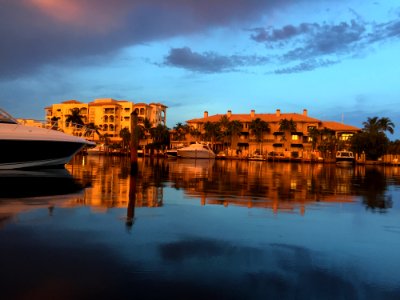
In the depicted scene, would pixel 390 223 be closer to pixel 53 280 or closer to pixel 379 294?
pixel 379 294

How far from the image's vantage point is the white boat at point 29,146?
23.7m

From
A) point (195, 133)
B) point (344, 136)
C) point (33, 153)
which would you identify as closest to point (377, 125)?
point (344, 136)

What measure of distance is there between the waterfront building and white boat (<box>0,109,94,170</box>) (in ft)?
231

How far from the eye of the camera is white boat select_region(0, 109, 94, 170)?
23.7m

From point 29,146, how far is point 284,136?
256 ft

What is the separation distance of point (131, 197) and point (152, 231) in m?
5.63

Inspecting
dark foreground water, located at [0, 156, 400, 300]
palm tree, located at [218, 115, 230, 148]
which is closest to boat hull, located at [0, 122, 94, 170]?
dark foreground water, located at [0, 156, 400, 300]

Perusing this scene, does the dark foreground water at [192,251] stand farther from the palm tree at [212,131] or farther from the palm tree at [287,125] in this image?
the palm tree at [212,131]

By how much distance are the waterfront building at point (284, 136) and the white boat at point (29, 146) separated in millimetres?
70511

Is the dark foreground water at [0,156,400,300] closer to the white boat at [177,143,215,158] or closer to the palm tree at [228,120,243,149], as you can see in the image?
the white boat at [177,143,215,158]

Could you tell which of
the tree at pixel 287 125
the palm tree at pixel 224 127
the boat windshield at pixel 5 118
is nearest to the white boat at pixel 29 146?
the boat windshield at pixel 5 118

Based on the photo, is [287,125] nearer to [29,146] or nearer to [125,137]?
[125,137]

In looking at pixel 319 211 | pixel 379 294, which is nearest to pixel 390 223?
pixel 319 211

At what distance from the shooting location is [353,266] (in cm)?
619
